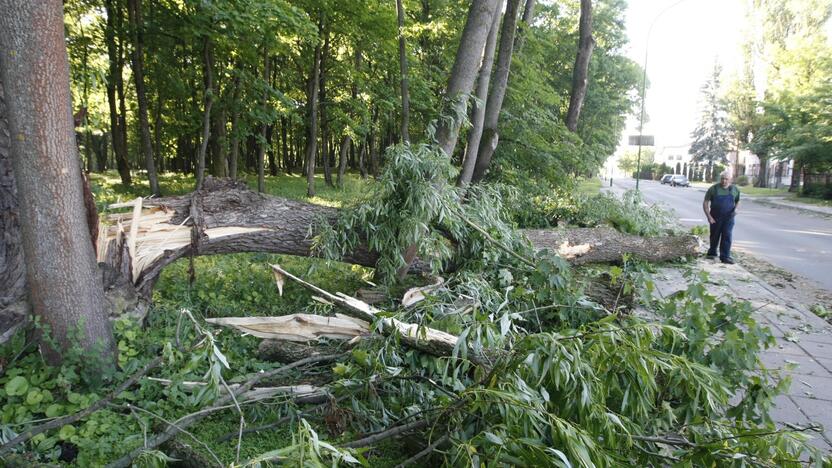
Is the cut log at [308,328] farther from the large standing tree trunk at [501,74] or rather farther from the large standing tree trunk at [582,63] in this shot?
the large standing tree trunk at [582,63]

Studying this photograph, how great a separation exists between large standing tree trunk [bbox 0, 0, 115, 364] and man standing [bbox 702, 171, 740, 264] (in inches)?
342

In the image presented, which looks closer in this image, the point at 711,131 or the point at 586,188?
the point at 586,188

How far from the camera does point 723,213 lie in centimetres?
823

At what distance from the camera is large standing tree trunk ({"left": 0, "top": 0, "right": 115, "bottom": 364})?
2822 mm

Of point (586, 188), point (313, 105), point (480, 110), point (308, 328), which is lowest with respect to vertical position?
point (308, 328)

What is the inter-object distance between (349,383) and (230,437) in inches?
28.7

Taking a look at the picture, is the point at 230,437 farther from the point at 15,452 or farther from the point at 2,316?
the point at 2,316

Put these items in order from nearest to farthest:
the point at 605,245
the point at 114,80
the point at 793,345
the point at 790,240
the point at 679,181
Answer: the point at 793,345 < the point at 605,245 < the point at 790,240 < the point at 114,80 < the point at 679,181

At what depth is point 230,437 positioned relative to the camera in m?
2.77

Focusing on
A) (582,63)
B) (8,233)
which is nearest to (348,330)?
(8,233)

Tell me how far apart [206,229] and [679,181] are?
51.1 meters

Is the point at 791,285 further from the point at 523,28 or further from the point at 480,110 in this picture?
the point at 523,28

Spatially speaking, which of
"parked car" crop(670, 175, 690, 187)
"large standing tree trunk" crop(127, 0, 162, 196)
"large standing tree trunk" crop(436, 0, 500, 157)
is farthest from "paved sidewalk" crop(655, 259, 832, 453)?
"parked car" crop(670, 175, 690, 187)

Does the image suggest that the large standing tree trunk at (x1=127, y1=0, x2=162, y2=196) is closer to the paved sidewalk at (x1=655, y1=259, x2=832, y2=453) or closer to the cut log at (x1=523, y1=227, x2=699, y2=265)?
the cut log at (x1=523, y1=227, x2=699, y2=265)
